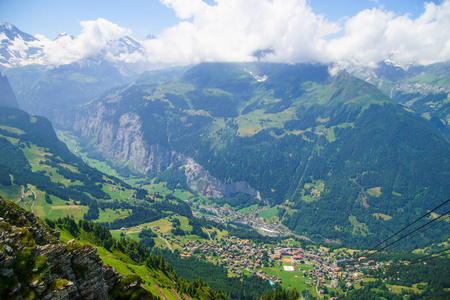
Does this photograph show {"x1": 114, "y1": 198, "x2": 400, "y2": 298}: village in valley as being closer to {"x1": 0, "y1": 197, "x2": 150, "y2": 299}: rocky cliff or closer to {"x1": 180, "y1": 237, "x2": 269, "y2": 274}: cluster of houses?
{"x1": 180, "y1": 237, "x2": 269, "y2": 274}: cluster of houses

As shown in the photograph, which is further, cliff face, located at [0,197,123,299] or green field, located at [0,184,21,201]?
green field, located at [0,184,21,201]

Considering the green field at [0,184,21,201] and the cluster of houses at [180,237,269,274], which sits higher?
the green field at [0,184,21,201]

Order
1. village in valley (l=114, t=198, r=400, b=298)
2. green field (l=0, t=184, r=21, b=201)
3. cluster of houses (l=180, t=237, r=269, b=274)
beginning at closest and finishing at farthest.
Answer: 1. village in valley (l=114, t=198, r=400, b=298)
2. cluster of houses (l=180, t=237, r=269, b=274)
3. green field (l=0, t=184, r=21, b=201)

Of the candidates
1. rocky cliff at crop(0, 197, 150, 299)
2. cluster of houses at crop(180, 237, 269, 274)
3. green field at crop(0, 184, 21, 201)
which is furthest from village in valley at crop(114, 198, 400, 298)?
rocky cliff at crop(0, 197, 150, 299)

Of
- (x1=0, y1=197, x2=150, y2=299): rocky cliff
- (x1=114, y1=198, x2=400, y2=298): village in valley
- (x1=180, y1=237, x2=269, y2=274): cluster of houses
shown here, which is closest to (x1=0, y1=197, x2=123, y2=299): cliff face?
(x1=0, y1=197, x2=150, y2=299): rocky cliff

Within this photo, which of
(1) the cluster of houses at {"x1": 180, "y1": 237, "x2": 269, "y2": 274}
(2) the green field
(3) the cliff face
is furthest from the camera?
(2) the green field

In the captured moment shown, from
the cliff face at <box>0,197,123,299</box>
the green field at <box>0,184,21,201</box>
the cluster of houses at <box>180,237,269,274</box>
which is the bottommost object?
the cluster of houses at <box>180,237,269,274</box>

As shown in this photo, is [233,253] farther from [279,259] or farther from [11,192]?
[11,192]

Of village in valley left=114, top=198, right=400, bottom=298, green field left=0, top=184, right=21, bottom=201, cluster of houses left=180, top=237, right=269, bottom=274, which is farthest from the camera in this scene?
green field left=0, top=184, right=21, bottom=201

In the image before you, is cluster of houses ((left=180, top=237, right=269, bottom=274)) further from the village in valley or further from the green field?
the green field
